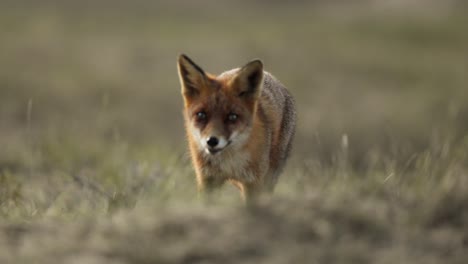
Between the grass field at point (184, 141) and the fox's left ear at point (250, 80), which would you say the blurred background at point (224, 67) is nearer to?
the grass field at point (184, 141)

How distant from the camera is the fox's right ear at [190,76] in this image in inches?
269

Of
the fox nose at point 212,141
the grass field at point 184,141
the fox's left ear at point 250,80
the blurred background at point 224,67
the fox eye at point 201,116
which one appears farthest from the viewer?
the blurred background at point 224,67

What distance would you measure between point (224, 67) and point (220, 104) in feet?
47.1

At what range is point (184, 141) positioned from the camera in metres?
16.7

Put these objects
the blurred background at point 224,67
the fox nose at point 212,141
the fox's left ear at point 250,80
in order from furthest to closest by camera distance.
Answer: the blurred background at point 224,67 → the fox's left ear at point 250,80 → the fox nose at point 212,141

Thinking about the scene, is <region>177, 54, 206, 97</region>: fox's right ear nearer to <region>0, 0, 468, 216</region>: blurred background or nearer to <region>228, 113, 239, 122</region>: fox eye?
<region>228, 113, 239, 122</region>: fox eye

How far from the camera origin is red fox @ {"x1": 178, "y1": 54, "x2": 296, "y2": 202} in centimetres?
666

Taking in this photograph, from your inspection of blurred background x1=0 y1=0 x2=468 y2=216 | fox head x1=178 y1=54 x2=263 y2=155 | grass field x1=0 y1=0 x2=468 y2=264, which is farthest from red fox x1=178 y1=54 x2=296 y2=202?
blurred background x1=0 y1=0 x2=468 y2=216

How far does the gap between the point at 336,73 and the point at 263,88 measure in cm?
1519

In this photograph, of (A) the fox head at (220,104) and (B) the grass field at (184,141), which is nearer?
(B) the grass field at (184,141)

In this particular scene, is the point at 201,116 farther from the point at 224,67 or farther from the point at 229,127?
the point at 224,67

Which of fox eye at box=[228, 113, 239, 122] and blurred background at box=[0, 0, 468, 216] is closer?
fox eye at box=[228, 113, 239, 122]

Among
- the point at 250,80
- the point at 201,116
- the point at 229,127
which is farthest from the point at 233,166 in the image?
the point at 250,80

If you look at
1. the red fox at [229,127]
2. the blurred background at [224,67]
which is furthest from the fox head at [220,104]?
the blurred background at [224,67]
